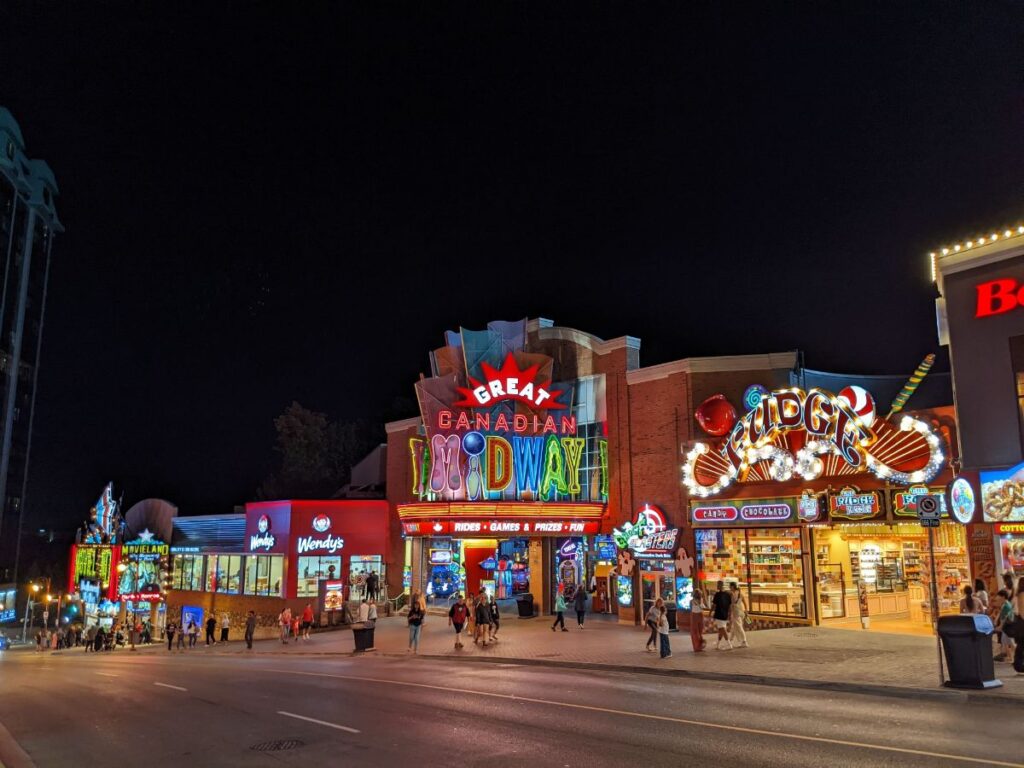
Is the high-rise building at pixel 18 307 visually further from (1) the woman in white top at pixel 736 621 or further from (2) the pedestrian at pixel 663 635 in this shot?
(1) the woman in white top at pixel 736 621

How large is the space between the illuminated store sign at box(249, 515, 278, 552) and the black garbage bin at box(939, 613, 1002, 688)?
1320 inches

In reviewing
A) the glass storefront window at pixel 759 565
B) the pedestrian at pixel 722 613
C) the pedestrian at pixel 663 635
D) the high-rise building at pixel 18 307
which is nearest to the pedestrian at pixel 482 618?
the pedestrian at pixel 663 635

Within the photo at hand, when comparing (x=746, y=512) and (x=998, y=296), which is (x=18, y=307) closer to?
(x=746, y=512)

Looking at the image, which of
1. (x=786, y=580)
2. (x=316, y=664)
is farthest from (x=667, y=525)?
(x=316, y=664)

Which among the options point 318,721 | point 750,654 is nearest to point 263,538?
point 750,654

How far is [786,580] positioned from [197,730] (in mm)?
19465

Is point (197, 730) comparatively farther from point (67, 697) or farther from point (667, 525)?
point (667, 525)

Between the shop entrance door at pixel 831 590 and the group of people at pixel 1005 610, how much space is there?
6046mm

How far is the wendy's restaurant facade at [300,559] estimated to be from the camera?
3906 centimetres

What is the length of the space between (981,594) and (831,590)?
719cm

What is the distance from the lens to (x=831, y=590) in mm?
25156

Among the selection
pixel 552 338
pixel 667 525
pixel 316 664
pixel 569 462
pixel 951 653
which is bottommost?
pixel 316 664

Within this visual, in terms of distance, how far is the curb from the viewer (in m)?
10.4

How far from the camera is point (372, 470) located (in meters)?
48.8
